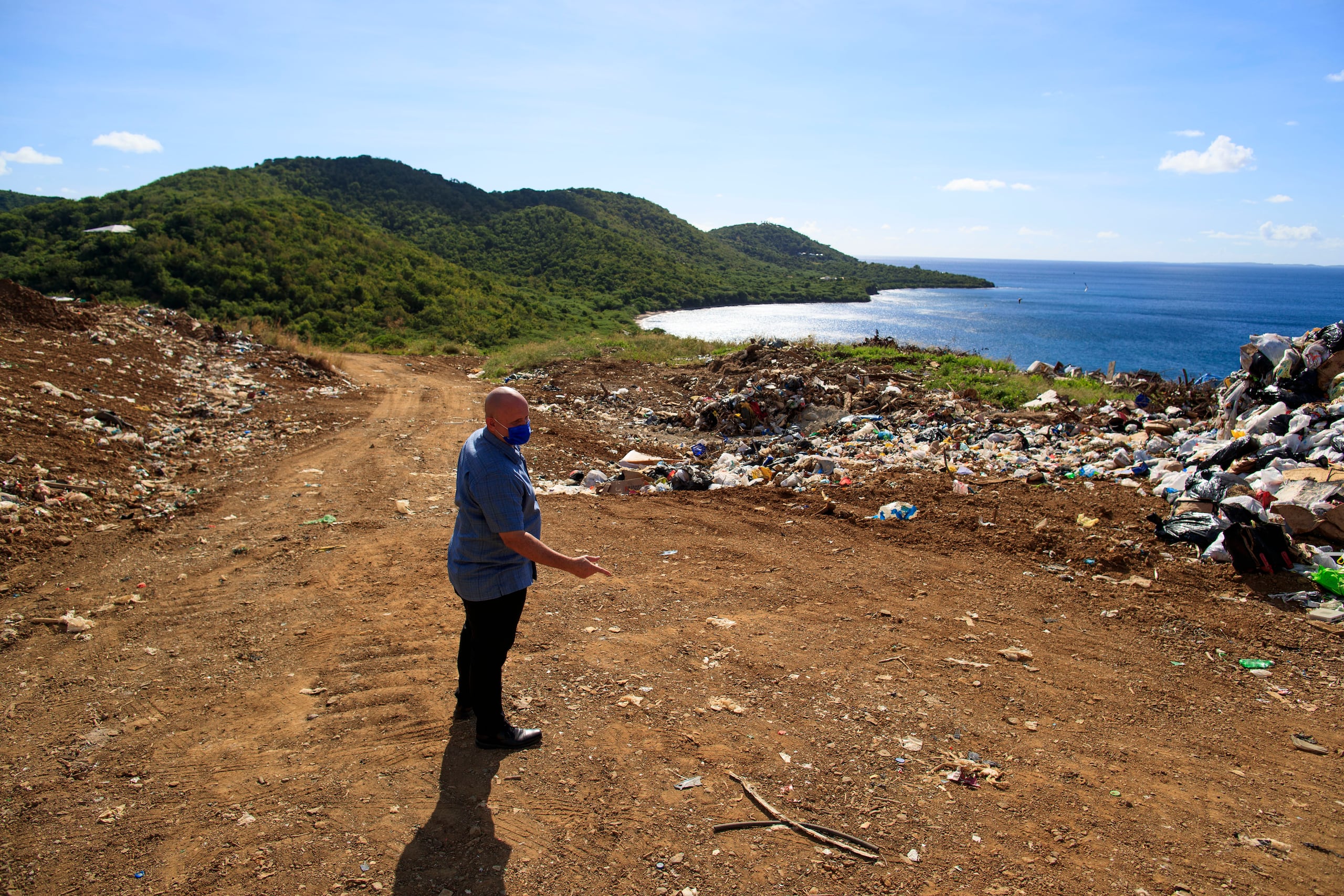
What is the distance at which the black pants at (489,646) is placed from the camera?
260cm

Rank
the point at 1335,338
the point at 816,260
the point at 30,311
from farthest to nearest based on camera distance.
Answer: the point at 816,260 < the point at 30,311 < the point at 1335,338

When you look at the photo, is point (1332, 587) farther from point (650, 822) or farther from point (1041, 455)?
point (650, 822)

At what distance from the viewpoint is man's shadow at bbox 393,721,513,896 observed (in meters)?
2.15

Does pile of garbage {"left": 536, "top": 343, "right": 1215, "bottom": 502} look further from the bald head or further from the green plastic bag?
the bald head

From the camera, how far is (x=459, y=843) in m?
2.32

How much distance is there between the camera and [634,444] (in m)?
10.0

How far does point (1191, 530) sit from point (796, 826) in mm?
4731

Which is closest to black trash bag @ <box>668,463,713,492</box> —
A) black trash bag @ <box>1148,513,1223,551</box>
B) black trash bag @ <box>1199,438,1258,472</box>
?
black trash bag @ <box>1148,513,1223,551</box>

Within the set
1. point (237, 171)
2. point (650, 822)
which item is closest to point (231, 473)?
point (650, 822)

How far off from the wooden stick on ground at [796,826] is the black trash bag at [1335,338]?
8.18 metres

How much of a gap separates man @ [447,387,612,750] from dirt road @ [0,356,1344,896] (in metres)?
0.54

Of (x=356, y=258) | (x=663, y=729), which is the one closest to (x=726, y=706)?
(x=663, y=729)

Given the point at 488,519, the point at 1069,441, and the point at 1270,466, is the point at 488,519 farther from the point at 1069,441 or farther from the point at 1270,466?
the point at 1069,441

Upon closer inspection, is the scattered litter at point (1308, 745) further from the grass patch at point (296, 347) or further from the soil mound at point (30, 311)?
the soil mound at point (30, 311)
